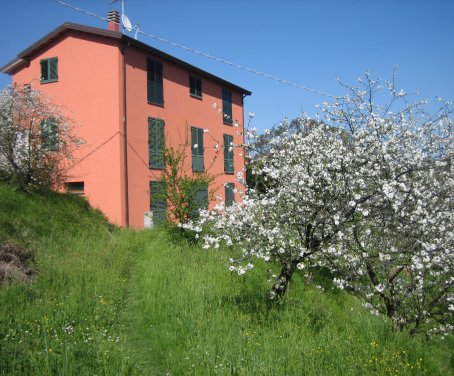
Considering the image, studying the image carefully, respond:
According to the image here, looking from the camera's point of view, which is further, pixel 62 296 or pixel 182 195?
pixel 182 195

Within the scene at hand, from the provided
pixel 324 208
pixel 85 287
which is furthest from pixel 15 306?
pixel 324 208

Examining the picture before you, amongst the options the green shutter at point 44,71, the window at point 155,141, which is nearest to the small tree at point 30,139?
the green shutter at point 44,71

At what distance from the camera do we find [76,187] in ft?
58.1

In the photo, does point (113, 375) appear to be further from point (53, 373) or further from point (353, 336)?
point (353, 336)

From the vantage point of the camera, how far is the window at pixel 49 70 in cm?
1864

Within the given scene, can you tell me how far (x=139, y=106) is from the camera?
18.3m

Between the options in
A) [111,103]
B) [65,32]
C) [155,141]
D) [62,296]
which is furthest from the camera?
[155,141]

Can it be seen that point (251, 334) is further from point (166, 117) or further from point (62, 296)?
point (166, 117)

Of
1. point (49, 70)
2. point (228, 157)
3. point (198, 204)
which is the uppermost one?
point (49, 70)

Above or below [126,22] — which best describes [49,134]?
below

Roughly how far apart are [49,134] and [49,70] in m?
4.69

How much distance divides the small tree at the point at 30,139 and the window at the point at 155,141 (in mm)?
3544

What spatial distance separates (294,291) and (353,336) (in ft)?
9.32

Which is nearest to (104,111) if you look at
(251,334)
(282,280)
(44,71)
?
(44,71)
